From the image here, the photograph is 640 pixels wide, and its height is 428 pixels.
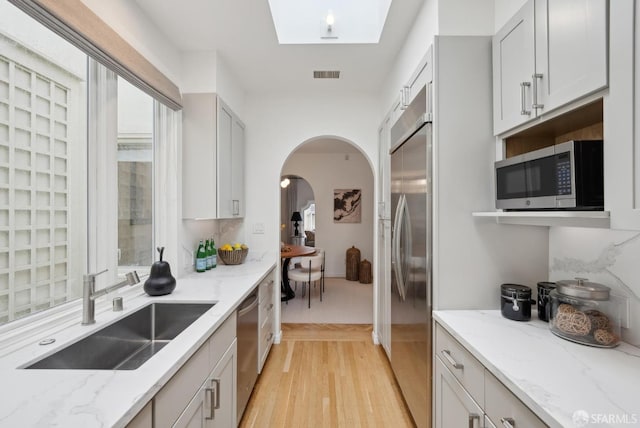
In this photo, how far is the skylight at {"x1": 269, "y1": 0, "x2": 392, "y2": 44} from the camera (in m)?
2.29

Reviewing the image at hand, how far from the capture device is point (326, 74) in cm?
279

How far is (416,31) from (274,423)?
2754 millimetres

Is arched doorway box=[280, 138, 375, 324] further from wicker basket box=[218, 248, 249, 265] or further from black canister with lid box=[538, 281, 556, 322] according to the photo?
black canister with lid box=[538, 281, 556, 322]

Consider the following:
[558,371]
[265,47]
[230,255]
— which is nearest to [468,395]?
[558,371]

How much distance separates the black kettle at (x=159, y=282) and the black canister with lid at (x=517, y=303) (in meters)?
1.84

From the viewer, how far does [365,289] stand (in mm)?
5367

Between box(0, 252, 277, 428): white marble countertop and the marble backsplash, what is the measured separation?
5.61ft

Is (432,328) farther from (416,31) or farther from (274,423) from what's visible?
(416,31)

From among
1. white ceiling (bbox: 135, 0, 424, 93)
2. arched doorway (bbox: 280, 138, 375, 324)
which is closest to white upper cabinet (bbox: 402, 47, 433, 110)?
white ceiling (bbox: 135, 0, 424, 93)

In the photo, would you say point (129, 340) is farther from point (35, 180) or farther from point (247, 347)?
point (35, 180)

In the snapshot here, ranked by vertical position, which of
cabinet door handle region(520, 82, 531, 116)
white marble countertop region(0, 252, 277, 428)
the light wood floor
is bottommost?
the light wood floor

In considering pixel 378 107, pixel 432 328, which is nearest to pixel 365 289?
pixel 378 107

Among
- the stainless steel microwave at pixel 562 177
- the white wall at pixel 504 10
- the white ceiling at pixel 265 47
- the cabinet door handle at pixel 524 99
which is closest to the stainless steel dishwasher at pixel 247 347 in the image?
the stainless steel microwave at pixel 562 177

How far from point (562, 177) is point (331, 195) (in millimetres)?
5400
